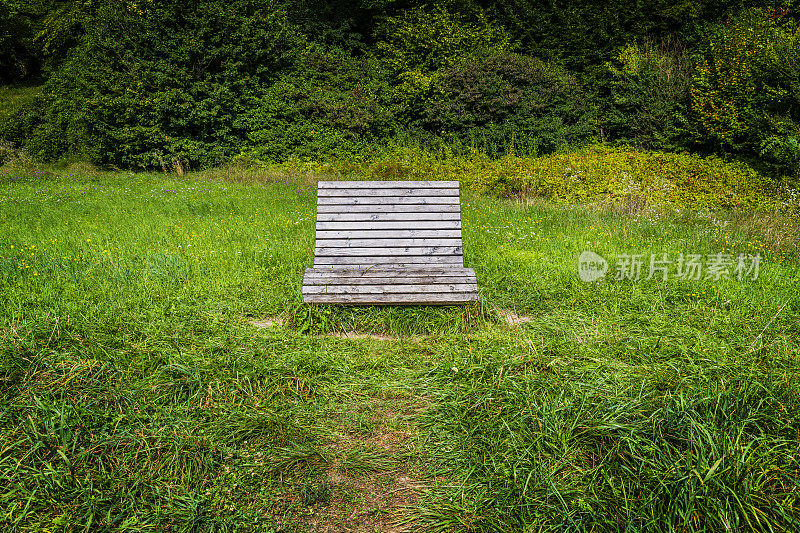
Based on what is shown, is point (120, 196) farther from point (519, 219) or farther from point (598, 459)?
point (598, 459)

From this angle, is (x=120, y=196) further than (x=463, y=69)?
No

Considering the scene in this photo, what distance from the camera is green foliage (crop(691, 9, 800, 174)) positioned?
11.3m

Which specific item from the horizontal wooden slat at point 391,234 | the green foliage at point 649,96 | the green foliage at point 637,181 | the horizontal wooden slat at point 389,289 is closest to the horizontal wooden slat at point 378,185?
the horizontal wooden slat at point 391,234

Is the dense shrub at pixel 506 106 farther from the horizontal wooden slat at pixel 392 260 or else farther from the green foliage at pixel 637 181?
the horizontal wooden slat at pixel 392 260

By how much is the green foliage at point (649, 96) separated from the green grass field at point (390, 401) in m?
11.6

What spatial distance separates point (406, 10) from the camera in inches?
693

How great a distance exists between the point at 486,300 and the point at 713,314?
197cm

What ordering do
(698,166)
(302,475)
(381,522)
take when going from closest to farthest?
(381,522)
(302,475)
(698,166)

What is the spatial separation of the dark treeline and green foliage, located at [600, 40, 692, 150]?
6 cm

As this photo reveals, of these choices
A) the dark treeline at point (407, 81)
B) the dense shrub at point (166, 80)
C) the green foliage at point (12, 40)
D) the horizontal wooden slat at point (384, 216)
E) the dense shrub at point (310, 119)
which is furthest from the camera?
the green foliage at point (12, 40)

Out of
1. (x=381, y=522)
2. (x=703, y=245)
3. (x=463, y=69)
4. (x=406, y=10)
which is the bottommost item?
(x=703, y=245)

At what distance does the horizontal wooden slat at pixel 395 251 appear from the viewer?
4.60 meters

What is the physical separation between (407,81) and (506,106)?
3.79m

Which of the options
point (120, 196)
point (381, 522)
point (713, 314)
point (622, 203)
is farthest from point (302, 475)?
point (120, 196)
